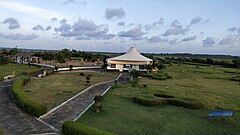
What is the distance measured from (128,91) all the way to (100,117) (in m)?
8.64

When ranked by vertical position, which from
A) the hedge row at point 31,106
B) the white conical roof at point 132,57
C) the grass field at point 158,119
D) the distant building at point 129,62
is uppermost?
the white conical roof at point 132,57

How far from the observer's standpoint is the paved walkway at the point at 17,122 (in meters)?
12.9

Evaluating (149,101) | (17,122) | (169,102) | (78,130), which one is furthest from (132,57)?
(78,130)

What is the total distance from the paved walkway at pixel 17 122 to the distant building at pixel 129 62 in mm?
29922

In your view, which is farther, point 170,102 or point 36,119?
point 170,102

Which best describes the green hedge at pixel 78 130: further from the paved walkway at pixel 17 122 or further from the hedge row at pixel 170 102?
the hedge row at pixel 170 102

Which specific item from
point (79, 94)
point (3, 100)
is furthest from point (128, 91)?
point (3, 100)

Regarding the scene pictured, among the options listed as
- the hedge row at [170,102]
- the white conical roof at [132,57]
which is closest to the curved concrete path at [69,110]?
the hedge row at [170,102]

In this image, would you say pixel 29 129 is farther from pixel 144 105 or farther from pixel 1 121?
pixel 144 105

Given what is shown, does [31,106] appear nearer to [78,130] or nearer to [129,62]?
[78,130]

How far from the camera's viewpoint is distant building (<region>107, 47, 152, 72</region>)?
4656 centimetres

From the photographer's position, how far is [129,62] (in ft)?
154

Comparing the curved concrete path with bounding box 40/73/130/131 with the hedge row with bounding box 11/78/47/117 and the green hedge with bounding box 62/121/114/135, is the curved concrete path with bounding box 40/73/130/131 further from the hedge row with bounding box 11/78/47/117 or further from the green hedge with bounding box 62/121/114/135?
the green hedge with bounding box 62/121/114/135

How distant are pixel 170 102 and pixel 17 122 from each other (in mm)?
10312
